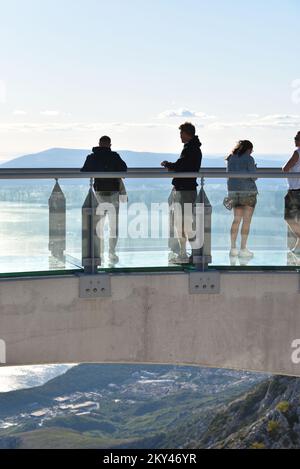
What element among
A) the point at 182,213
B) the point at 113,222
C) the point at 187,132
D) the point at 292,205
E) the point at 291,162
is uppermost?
the point at 187,132

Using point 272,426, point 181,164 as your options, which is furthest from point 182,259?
point 272,426

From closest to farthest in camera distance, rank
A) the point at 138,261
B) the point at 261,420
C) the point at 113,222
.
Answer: the point at 113,222, the point at 138,261, the point at 261,420

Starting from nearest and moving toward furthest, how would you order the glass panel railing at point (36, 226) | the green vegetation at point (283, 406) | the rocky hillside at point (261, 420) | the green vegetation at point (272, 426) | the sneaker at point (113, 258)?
the glass panel railing at point (36, 226), the sneaker at point (113, 258), the rocky hillside at point (261, 420), the green vegetation at point (272, 426), the green vegetation at point (283, 406)

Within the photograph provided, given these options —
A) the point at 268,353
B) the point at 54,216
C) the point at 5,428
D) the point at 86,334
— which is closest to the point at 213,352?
the point at 268,353

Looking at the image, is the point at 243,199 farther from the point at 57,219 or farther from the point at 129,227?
the point at 57,219

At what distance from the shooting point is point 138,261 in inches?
581

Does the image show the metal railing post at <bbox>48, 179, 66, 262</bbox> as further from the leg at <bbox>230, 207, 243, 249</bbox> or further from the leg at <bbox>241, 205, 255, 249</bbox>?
the leg at <bbox>241, 205, 255, 249</bbox>

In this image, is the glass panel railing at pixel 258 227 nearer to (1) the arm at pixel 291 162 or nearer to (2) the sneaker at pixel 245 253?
(2) the sneaker at pixel 245 253

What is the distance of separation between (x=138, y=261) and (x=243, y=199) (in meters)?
1.59

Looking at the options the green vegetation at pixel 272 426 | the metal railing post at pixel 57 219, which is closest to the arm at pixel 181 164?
the metal railing post at pixel 57 219

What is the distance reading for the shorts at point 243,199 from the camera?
49.1ft

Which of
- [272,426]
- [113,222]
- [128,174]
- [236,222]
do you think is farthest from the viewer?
[272,426]

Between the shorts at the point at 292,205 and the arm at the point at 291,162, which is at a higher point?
the arm at the point at 291,162

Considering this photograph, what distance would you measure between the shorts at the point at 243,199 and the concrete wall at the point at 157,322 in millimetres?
897
